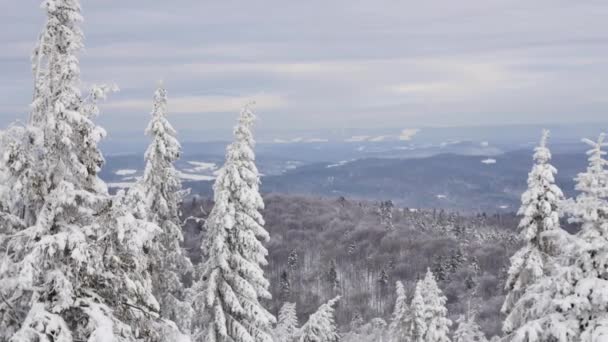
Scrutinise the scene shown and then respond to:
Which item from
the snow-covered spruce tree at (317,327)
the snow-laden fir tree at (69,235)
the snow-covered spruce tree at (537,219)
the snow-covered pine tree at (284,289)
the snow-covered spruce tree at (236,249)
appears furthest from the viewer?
the snow-covered pine tree at (284,289)

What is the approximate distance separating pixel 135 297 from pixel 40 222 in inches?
74.8

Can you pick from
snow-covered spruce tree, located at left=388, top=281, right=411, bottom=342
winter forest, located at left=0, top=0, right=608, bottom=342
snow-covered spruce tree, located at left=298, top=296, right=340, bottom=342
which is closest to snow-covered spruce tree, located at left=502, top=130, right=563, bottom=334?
winter forest, located at left=0, top=0, right=608, bottom=342

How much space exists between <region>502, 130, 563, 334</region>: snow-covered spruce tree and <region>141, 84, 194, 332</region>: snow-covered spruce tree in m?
10.8

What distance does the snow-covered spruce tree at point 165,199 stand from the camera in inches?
787

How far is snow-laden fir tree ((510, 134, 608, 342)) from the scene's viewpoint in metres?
11.3

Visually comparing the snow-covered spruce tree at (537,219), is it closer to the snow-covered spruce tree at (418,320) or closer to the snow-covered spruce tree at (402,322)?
the snow-covered spruce tree at (418,320)

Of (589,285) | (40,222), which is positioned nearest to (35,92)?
(40,222)

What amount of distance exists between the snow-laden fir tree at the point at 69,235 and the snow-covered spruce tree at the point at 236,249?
9986 millimetres

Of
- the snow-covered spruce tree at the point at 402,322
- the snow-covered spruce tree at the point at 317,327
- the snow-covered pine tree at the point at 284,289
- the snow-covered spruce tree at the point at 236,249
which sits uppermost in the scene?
the snow-covered spruce tree at the point at 236,249

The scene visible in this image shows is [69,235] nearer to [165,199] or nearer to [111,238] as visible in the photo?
[111,238]

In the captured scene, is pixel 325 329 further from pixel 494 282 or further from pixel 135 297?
pixel 494 282

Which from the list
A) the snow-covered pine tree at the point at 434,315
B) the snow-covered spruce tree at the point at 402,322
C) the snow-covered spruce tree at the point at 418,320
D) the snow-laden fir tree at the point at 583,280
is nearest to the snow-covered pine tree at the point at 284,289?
the snow-covered spruce tree at the point at 402,322

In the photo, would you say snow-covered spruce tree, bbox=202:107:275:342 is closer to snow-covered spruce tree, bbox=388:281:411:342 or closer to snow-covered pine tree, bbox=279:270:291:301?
snow-covered spruce tree, bbox=388:281:411:342

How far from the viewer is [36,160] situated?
9398 millimetres
